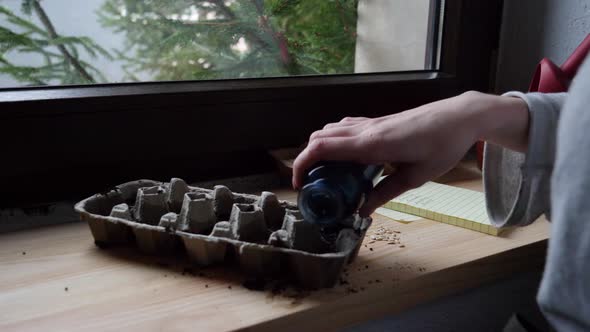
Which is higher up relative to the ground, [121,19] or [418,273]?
[121,19]

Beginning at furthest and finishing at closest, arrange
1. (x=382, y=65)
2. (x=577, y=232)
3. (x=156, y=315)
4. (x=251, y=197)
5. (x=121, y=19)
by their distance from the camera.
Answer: (x=382, y=65) < (x=121, y=19) < (x=251, y=197) < (x=156, y=315) < (x=577, y=232)

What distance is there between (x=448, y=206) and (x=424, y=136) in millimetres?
271

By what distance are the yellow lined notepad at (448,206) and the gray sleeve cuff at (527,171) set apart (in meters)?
0.07

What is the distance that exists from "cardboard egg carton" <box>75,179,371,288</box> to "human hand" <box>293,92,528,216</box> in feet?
0.23

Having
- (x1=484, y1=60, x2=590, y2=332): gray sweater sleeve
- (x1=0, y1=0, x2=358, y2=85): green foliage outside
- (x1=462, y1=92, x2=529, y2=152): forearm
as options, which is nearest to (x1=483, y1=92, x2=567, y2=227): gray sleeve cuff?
(x1=462, y1=92, x2=529, y2=152): forearm

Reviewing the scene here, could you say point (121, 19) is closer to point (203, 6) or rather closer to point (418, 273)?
point (203, 6)

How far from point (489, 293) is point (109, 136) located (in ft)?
2.01

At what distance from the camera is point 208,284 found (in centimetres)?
57

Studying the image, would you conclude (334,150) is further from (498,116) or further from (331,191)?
(498,116)

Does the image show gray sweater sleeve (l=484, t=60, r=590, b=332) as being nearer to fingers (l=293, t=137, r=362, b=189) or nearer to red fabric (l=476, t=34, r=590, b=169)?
fingers (l=293, t=137, r=362, b=189)

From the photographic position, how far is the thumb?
22.3 inches

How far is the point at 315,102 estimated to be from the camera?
89cm

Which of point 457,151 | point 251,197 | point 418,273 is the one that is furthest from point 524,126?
point 251,197

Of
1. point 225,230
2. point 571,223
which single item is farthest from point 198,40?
point 571,223
